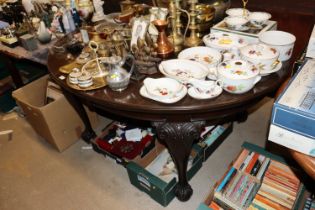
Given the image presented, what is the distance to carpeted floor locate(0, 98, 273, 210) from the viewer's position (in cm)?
164

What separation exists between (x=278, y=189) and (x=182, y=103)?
0.71m

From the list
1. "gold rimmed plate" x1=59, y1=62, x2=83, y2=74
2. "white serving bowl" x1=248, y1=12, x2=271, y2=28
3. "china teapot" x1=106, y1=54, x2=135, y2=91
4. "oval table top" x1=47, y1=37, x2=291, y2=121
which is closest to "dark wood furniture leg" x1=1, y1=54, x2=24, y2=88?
"gold rimmed plate" x1=59, y1=62, x2=83, y2=74

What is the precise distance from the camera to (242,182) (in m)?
1.41

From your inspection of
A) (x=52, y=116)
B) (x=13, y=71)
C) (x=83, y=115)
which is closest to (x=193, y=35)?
(x=83, y=115)

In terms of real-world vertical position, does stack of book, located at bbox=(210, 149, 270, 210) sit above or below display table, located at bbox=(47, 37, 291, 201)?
below

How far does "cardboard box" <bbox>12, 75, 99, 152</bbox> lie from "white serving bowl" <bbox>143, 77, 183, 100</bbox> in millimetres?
896

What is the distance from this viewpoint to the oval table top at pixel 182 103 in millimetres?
1081

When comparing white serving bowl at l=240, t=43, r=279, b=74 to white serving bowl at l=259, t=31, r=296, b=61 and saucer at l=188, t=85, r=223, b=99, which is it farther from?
saucer at l=188, t=85, r=223, b=99

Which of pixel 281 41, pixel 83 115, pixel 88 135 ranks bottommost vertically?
pixel 88 135

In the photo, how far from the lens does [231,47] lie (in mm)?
1291

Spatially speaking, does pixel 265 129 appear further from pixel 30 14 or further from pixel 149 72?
pixel 30 14

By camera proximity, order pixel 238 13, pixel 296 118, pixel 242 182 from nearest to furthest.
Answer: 1. pixel 296 118
2. pixel 242 182
3. pixel 238 13

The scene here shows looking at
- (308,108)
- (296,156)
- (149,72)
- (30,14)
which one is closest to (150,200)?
(149,72)

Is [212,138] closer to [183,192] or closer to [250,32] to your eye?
[183,192]
